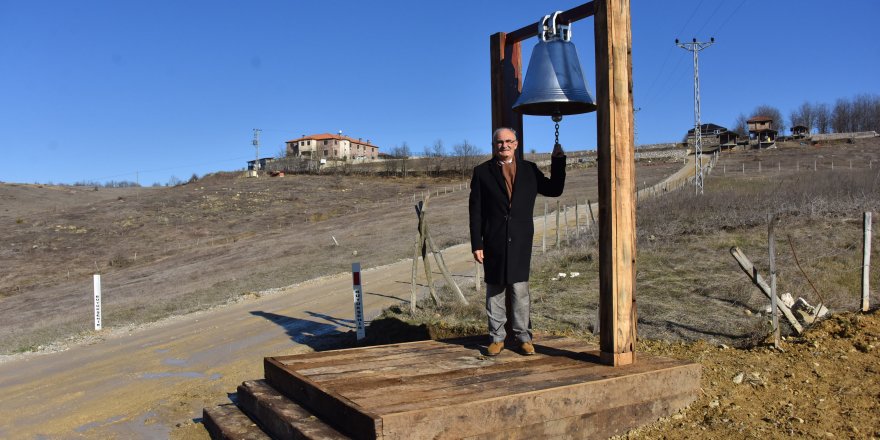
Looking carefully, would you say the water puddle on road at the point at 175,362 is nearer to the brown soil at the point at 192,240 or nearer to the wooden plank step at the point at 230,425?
the wooden plank step at the point at 230,425

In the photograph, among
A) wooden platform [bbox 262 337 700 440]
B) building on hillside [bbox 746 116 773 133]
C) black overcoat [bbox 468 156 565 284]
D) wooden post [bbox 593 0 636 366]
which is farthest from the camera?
building on hillside [bbox 746 116 773 133]

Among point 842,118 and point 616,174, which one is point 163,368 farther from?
point 842,118

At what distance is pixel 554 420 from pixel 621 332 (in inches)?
41.8

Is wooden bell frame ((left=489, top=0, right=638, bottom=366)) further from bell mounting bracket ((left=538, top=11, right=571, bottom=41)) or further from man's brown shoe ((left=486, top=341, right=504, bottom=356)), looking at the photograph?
man's brown shoe ((left=486, top=341, right=504, bottom=356))

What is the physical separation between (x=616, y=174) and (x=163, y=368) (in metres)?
7.60

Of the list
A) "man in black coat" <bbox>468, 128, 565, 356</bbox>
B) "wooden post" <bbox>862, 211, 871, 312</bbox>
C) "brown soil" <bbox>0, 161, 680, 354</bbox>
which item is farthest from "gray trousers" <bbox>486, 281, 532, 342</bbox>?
"brown soil" <bbox>0, 161, 680, 354</bbox>

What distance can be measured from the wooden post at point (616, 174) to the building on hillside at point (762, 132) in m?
90.3

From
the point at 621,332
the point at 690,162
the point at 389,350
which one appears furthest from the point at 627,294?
the point at 690,162

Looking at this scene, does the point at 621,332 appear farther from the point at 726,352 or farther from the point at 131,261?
the point at 131,261

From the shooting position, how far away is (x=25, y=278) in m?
30.8

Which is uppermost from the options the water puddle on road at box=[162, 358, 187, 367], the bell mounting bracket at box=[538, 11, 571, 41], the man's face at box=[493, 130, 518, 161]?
the bell mounting bracket at box=[538, 11, 571, 41]

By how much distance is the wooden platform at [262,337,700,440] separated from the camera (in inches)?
151

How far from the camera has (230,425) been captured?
5359 millimetres

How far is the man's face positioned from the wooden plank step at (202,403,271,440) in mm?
2841
